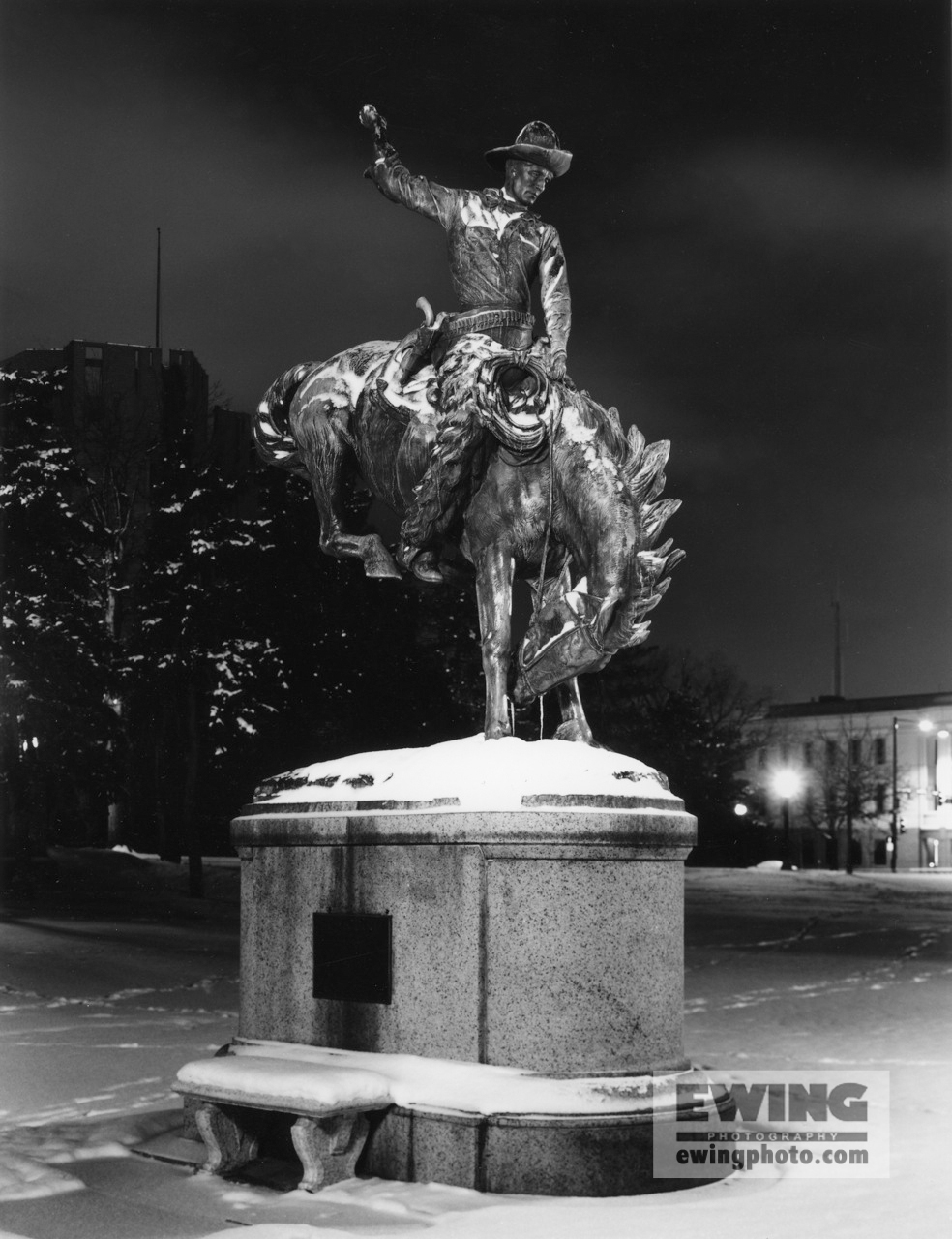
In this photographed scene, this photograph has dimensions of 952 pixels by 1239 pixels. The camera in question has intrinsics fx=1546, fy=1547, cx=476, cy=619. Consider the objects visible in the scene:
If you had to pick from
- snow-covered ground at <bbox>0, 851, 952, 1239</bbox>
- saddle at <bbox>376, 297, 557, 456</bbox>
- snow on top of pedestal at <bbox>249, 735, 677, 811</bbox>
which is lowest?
snow-covered ground at <bbox>0, 851, 952, 1239</bbox>

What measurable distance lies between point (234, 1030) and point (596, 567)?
5.94 metres

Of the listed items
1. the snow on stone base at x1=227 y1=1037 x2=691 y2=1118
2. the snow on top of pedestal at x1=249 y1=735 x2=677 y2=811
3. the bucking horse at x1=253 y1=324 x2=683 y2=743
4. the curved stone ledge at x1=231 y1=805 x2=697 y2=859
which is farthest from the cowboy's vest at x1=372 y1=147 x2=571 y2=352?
the snow on stone base at x1=227 y1=1037 x2=691 y2=1118

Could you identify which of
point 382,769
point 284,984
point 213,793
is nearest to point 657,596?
point 382,769

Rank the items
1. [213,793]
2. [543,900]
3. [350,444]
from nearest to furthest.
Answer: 1. [543,900]
2. [350,444]
3. [213,793]

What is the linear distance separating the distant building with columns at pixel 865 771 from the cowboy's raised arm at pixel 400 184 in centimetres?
6343

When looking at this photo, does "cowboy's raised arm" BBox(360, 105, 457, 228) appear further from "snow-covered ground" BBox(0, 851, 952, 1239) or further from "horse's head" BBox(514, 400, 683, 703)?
"snow-covered ground" BBox(0, 851, 952, 1239)

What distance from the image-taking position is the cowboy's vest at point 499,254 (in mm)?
7949

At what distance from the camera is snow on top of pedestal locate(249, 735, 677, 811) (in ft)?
21.7

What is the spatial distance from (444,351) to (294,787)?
2384 millimetres

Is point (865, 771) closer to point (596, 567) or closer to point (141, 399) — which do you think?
point (141, 399)

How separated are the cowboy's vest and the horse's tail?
1197 millimetres

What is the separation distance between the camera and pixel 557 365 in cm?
776

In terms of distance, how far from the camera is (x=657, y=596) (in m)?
7.66

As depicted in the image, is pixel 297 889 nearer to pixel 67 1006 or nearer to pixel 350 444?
pixel 350 444
